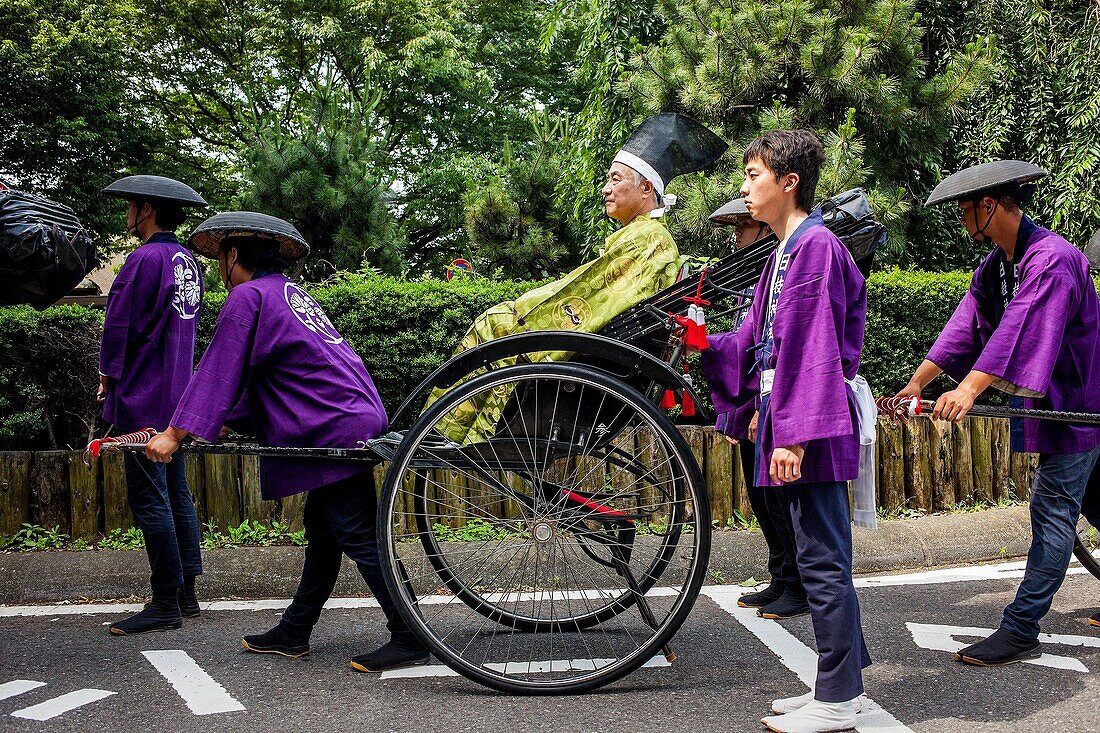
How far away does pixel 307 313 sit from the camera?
11.9 feet

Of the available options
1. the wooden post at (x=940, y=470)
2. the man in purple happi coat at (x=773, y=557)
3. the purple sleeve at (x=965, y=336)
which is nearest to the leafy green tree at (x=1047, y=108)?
the wooden post at (x=940, y=470)

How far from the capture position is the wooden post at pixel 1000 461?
6004mm

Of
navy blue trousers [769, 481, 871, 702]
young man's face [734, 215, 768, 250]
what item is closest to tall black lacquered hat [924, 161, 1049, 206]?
young man's face [734, 215, 768, 250]

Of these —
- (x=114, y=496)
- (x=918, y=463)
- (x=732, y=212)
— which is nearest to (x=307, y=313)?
(x=732, y=212)

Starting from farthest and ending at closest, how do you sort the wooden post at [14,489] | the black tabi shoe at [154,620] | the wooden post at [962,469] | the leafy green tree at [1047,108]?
the leafy green tree at [1047,108] < the wooden post at [962,469] < the wooden post at [14,489] < the black tabi shoe at [154,620]

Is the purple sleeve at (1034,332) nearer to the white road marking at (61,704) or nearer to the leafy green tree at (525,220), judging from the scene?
the white road marking at (61,704)

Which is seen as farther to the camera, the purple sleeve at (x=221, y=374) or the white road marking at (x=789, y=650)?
the purple sleeve at (x=221, y=374)

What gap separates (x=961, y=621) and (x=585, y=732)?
201 centimetres

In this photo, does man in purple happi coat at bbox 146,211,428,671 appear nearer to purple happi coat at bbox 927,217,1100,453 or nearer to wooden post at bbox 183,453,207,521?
wooden post at bbox 183,453,207,521

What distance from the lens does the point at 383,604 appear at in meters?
3.57

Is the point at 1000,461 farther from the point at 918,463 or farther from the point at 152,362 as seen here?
Answer: the point at 152,362

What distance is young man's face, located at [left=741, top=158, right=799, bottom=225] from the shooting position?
3.00m

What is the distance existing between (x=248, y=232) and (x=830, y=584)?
244 centimetres

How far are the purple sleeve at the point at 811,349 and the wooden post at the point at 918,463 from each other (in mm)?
3236
